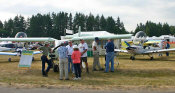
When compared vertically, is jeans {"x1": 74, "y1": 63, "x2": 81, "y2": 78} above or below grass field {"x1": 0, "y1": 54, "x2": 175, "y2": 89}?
above

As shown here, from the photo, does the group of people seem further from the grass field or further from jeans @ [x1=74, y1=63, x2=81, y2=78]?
the grass field

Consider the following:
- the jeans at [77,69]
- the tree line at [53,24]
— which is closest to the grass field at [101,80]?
the jeans at [77,69]

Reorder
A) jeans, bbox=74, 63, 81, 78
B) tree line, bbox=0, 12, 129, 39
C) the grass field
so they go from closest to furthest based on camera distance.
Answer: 1. the grass field
2. jeans, bbox=74, 63, 81, 78
3. tree line, bbox=0, 12, 129, 39

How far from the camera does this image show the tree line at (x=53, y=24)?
3467 inches

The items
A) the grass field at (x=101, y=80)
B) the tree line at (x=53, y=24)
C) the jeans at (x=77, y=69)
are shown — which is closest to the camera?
the grass field at (x=101, y=80)

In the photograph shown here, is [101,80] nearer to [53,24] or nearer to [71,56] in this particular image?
[71,56]

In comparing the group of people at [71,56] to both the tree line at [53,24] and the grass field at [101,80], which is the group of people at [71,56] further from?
the tree line at [53,24]

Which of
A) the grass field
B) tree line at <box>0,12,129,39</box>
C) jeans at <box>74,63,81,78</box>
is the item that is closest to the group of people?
jeans at <box>74,63,81,78</box>

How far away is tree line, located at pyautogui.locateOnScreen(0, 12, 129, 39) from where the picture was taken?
88.1 metres

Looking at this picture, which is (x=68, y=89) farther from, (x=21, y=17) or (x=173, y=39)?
(x=21, y=17)

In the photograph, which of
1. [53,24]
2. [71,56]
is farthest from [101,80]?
[53,24]

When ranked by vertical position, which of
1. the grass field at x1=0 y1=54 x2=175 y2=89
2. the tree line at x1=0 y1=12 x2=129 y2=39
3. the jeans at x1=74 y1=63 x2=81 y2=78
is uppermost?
the tree line at x1=0 y1=12 x2=129 y2=39

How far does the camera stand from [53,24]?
91.5 metres

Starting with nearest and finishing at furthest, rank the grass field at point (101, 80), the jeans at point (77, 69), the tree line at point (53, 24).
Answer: the grass field at point (101, 80)
the jeans at point (77, 69)
the tree line at point (53, 24)
